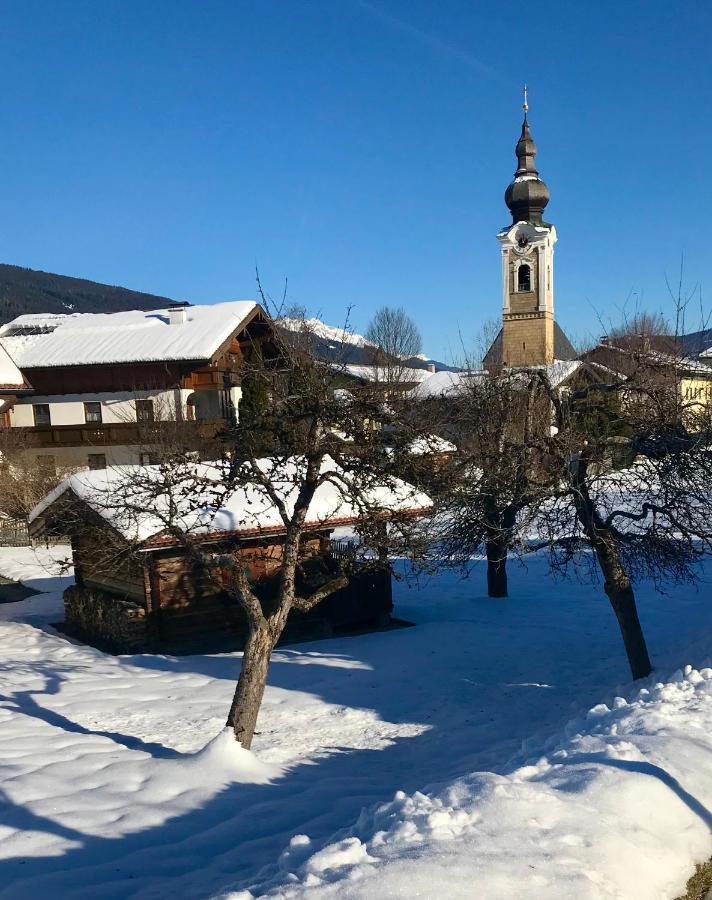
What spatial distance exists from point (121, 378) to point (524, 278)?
29.9 meters

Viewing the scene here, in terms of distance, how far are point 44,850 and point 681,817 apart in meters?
4.69

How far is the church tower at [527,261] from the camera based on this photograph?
51031 mm

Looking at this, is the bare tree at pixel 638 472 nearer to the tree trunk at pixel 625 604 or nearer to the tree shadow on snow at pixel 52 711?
the tree trunk at pixel 625 604

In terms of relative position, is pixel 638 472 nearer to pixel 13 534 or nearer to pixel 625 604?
pixel 625 604

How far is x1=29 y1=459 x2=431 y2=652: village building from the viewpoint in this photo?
1304 centimetres

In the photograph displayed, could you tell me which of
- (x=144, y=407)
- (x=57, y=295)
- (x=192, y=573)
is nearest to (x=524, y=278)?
(x=144, y=407)

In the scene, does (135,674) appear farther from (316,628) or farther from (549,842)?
(549,842)

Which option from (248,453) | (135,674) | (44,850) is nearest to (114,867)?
(44,850)

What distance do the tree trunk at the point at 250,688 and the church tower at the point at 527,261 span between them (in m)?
44.3

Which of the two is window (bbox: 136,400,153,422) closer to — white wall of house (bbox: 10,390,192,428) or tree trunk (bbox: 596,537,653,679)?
white wall of house (bbox: 10,390,192,428)

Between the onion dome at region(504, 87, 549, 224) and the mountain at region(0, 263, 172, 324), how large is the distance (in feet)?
152

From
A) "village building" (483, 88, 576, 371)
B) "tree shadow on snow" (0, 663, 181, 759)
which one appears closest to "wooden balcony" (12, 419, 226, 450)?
"tree shadow on snow" (0, 663, 181, 759)

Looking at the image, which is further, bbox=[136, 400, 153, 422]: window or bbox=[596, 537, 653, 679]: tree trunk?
bbox=[136, 400, 153, 422]: window

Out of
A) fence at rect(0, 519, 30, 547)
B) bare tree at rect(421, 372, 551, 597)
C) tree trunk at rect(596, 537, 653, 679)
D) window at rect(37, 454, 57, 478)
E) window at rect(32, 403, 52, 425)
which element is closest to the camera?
tree trunk at rect(596, 537, 653, 679)
